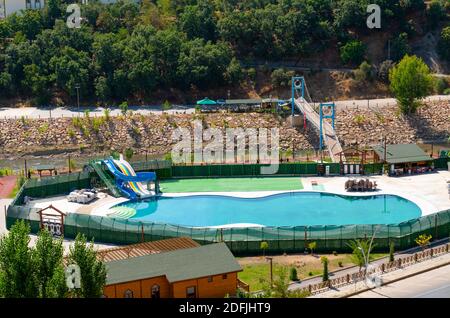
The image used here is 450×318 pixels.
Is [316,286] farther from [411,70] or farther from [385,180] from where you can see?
[411,70]

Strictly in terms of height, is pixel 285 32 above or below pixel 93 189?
above

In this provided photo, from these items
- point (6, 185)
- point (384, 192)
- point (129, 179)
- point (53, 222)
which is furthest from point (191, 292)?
point (6, 185)

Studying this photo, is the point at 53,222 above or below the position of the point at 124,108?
below

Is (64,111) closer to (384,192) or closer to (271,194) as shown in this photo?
(271,194)

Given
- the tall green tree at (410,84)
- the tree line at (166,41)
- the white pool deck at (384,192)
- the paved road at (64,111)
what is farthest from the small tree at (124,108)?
the tall green tree at (410,84)

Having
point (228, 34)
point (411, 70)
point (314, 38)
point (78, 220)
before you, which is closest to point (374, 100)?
point (411, 70)
